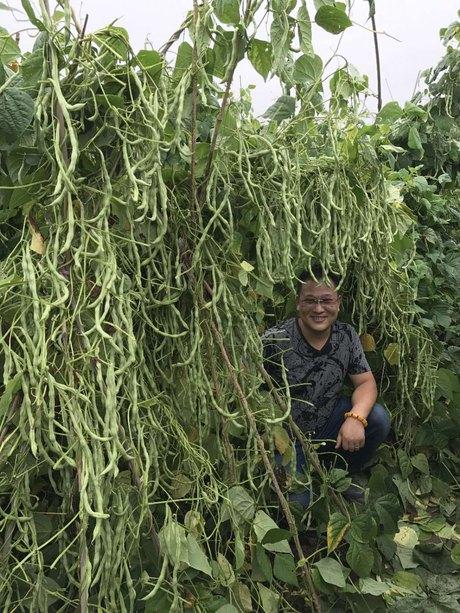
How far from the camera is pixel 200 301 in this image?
4.39ft

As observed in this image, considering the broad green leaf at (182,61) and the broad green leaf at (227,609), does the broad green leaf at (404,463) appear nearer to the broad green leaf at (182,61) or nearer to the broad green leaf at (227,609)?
the broad green leaf at (227,609)

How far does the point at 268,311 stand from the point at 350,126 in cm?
81

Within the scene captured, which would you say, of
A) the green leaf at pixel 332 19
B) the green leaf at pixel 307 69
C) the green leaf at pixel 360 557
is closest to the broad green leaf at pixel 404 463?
the green leaf at pixel 360 557

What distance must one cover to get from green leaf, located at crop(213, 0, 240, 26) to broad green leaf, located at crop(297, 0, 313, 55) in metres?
0.17

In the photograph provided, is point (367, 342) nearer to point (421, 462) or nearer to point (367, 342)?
point (367, 342)

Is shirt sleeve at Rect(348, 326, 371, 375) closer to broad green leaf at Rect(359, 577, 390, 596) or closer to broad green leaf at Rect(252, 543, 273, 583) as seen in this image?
broad green leaf at Rect(359, 577, 390, 596)

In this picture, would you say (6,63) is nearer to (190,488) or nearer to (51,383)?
(51,383)

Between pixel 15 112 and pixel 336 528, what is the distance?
1.11m

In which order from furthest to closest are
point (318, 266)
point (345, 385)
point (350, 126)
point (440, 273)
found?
point (440, 273) < point (345, 385) < point (318, 266) < point (350, 126)

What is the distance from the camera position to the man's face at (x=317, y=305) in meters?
1.93

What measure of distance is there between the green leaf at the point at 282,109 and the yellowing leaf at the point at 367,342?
3.06ft

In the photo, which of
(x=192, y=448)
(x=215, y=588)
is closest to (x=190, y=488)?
(x=192, y=448)

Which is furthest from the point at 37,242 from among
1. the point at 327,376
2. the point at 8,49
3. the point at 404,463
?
the point at 404,463

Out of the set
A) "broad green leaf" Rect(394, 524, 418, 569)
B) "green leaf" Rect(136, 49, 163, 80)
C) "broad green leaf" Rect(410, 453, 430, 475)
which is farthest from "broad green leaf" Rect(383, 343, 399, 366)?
"green leaf" Rect(136, 49, 163, 80)
